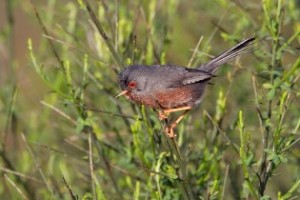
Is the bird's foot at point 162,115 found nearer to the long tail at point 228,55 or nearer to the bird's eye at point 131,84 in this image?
the bird's eye at point 131,84

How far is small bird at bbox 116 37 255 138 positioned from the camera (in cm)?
439

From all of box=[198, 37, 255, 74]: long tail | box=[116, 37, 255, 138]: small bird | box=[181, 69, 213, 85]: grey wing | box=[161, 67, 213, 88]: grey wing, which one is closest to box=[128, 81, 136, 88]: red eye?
box=[116, 37, 255, 138]: small bird

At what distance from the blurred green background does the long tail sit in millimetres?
68

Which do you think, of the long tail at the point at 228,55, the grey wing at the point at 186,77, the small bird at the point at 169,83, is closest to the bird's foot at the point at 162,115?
the small bird at the point at 169,83

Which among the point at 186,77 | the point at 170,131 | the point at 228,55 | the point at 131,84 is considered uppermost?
the point at 228,55

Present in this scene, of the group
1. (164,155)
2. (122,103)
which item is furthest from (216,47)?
(164,155)

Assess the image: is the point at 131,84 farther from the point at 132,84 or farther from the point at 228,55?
the point at 228,55

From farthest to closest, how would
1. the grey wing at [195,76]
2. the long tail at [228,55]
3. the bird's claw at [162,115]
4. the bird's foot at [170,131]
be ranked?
1. the grey wing at [195,76]
2. the long tail at [228,55]
3. the bird's claw at [162,115]
4. the bird's foot at [170,131]

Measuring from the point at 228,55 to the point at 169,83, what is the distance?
0.45 meters

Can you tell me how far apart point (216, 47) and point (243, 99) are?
0.87 metres

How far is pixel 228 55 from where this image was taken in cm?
468

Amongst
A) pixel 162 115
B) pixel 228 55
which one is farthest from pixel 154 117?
pixel 228 55

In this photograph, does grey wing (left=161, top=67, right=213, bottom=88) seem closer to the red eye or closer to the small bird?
the small bird

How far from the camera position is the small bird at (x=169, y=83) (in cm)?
439
